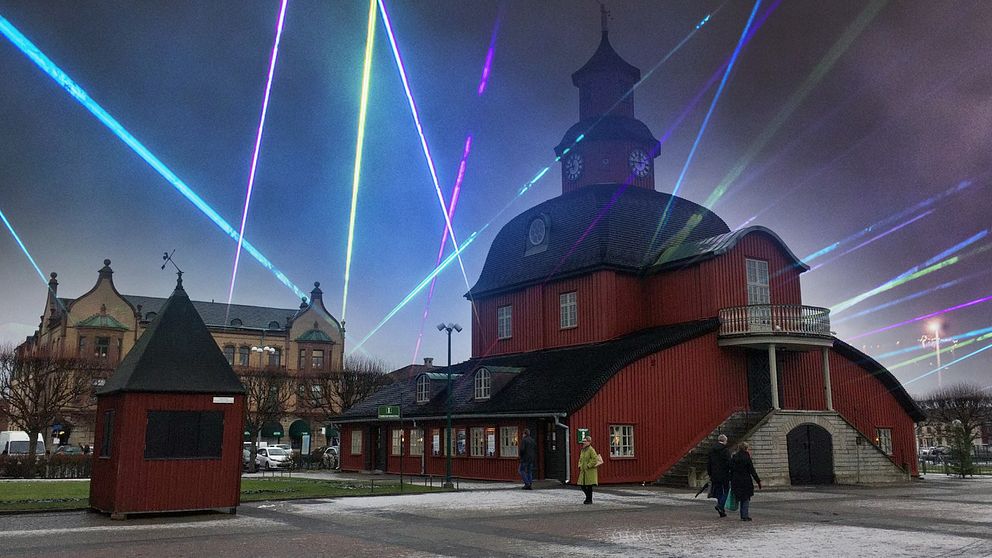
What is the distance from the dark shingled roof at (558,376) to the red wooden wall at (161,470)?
12.4 meters

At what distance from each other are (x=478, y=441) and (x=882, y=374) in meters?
17.2

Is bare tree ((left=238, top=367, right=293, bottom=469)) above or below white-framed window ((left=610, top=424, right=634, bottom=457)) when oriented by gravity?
above

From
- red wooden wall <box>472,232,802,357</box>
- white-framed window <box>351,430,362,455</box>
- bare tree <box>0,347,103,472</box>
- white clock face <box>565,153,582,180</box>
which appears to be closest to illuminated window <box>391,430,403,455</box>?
white-framed window <box>351,430,362,455</box>

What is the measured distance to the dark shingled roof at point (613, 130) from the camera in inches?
1578

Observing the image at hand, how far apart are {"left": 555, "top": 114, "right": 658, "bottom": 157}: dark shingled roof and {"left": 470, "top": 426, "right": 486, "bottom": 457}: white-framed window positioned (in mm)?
15471

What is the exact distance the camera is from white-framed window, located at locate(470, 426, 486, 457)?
32.1 metres

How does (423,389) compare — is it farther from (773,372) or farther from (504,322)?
(773,372)

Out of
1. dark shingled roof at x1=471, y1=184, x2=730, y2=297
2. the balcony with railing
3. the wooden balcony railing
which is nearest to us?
the balcony with railing

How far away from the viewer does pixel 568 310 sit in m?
36.0

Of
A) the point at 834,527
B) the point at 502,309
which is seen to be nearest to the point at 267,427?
the point at 502,309

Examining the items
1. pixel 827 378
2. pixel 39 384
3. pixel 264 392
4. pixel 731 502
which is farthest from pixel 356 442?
pixel 731 502

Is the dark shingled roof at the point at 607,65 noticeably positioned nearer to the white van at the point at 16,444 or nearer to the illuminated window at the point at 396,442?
the illuminated window at the point at 396,442

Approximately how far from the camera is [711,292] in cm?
3219

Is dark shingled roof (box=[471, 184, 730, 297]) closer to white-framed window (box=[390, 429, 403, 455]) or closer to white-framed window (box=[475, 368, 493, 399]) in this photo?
white-framed window (box=[475, 368, 493, 399])
